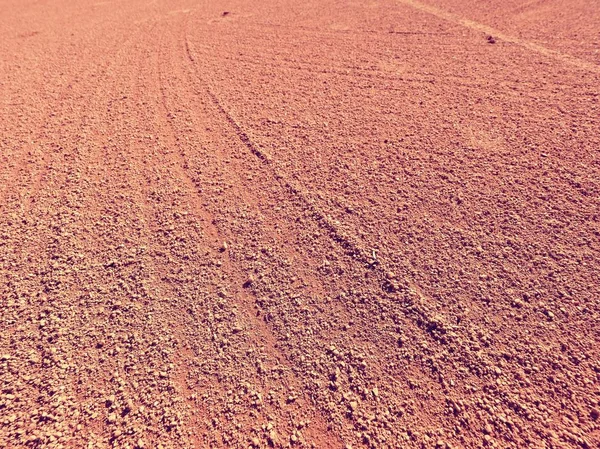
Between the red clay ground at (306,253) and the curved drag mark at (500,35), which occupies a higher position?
the curved drag mark at (500,35)

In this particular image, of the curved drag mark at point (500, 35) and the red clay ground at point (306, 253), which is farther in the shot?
the curved drag mark at point (500, 35)

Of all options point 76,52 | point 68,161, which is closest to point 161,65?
point 76,52

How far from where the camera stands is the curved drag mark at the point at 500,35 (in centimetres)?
637

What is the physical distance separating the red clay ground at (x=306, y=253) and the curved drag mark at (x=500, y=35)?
72mm

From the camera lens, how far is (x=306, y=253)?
3.70 meters

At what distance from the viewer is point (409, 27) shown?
27.4ft

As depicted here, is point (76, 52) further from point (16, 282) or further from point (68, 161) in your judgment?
point (16, 282)

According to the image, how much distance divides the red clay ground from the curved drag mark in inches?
2.9

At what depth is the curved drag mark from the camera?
6.37 meters

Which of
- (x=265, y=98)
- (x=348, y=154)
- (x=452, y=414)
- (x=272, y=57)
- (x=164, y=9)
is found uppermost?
(x=164, y=9)

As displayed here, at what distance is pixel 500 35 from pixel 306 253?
274 inches

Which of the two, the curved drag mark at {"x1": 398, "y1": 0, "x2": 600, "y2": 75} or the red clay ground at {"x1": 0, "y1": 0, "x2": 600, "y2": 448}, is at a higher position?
the curved drag mark at {"x1": 398, "y1": 0, "x2": 600, "y2": 75}

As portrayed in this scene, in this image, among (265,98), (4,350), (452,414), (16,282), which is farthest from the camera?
(265,98)

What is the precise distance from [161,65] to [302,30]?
3.36 meters
